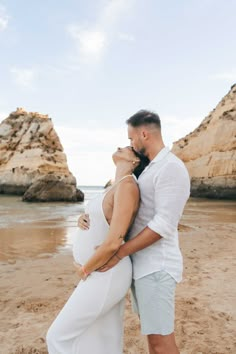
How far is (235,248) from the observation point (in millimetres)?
8430

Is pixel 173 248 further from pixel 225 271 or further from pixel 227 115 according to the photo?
pixel 227 115

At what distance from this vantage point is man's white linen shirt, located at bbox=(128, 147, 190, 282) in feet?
6.89

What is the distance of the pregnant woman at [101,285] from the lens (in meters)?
2.11

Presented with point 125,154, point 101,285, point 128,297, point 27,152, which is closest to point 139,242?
point 101,285

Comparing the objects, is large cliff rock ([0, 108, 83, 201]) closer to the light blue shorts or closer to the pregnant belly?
the pregnant belly

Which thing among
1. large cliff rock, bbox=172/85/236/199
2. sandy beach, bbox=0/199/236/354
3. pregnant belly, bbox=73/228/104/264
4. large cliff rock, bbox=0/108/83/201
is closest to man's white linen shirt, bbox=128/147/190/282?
pregnant belly, bbox=73/228/104/264

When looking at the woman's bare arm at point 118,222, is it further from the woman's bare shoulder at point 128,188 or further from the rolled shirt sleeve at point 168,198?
the rolled shirt sleeve at point 168,198

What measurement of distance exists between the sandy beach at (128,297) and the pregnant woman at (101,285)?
124 centimetres

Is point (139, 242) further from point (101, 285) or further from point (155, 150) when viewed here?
point (155, 150)

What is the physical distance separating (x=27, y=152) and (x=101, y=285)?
40088mm

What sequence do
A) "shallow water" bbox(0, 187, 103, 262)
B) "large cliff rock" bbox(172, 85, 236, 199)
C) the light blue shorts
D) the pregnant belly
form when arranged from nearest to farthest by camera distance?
the light blue shorts
the pregnant belly
"shallow water" bbox(0, 187, 103, 262)
"large cliff rock" bbox(172, 85, 236, 199)

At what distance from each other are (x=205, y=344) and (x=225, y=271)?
2.95 m

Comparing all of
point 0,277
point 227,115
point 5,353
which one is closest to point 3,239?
point 0,277

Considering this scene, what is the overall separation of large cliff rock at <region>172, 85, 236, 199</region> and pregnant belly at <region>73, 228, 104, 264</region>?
33.1 meters
